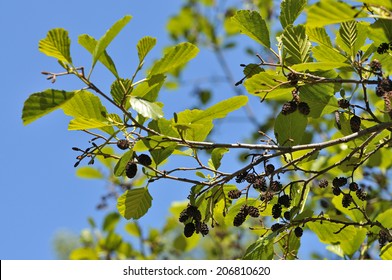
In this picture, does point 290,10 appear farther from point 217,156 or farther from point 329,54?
point 217,156

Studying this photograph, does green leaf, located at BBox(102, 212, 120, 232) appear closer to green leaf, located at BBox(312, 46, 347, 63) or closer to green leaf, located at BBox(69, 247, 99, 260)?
green leaf, located at BBox(69, 247, 99, 260)

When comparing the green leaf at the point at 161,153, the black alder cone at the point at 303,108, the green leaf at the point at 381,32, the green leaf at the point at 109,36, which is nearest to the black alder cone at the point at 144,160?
the green leaf at the point at 161,153

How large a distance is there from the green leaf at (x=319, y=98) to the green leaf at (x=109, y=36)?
59 cm

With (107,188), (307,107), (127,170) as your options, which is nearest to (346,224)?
(307,107)

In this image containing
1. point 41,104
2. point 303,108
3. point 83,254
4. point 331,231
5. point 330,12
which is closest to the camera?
point 330,12

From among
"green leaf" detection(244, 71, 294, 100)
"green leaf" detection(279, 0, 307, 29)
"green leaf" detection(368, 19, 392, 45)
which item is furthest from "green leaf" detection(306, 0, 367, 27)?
"green leaf" detection(279, 0, 307, 29)

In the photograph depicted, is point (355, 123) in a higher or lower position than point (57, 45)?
lower

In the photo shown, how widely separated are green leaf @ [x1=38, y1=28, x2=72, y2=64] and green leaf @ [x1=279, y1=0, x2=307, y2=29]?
668mm

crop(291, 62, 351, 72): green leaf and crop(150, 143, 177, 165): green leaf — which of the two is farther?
crop(150, 143, 177, 165): green leaf

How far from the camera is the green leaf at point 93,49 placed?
1.55m

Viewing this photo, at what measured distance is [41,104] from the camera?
1469 mm

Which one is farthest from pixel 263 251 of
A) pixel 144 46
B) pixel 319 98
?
pixel 144 46

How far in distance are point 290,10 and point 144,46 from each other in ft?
1.55

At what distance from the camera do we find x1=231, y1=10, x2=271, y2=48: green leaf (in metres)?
1.71
